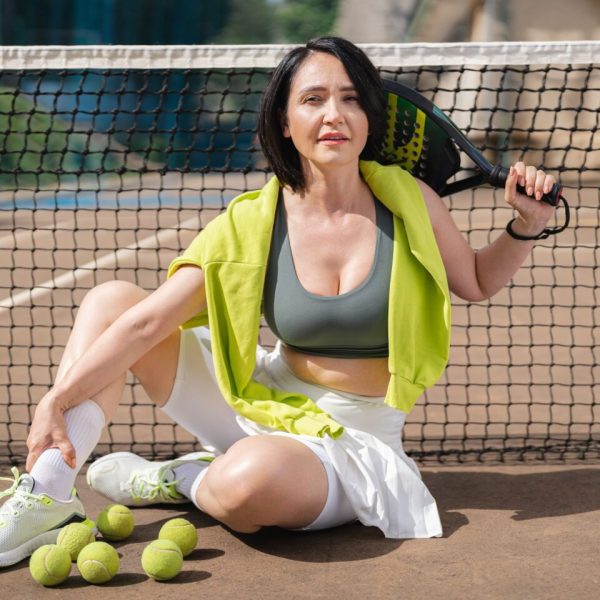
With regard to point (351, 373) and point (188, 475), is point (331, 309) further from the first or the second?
point (188, 475)

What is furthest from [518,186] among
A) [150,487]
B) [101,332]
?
[150,487]

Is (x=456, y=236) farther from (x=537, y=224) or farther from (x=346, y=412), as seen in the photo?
(x=346, y=412)

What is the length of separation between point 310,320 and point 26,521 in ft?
2.75

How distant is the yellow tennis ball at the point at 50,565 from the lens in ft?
9.13

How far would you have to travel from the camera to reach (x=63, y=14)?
21.5 meters

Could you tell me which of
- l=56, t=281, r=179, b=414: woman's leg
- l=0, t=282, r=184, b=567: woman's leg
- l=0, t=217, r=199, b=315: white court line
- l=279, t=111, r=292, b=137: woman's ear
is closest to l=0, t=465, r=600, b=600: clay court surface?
l=0, t=282, r=184, b=567: woman's leg

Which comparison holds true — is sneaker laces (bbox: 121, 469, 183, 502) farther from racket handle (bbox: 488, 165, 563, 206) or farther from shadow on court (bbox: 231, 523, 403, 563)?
racket handle (bbox: 488, 165, 563, 206)

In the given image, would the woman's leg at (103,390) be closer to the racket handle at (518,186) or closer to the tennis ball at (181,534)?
the tennis ball at (181,534)

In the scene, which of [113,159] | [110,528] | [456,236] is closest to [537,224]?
[456,236]

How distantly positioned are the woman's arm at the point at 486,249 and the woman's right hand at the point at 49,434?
1.07 meters

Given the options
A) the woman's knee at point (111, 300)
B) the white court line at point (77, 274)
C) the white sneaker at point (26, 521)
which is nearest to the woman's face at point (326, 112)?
the woman's knee at point (111, 300)

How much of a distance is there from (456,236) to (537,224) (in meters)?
0.23

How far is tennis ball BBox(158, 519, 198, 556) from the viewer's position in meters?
2.96

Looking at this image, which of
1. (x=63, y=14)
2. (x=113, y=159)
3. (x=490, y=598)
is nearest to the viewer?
(x=490, y=598)
